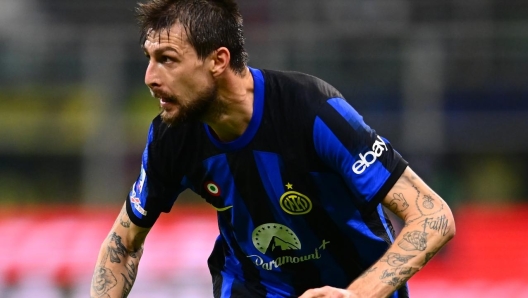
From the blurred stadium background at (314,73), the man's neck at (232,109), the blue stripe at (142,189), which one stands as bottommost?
the blurred stadium background at (314,73)

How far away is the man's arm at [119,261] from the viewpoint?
174 inches

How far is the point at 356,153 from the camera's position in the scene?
386 centimetres

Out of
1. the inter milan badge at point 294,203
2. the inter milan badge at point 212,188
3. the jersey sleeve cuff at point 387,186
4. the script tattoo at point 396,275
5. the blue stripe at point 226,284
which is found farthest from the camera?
the blue stripe at point 226,284

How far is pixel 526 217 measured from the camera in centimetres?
1004

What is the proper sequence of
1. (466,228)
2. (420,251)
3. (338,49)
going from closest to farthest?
(420,251) < (466,228) < (338,49)

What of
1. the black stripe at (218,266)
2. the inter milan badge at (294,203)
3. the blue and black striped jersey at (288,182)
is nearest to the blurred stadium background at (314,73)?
the black stripe at (218,266)

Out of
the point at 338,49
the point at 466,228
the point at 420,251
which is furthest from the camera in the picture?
the point at 338,49

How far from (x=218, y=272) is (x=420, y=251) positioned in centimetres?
120

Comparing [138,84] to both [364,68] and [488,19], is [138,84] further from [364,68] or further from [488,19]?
[488,19]

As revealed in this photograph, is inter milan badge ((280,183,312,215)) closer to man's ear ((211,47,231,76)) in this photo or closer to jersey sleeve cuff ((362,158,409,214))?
jersey sleeve cuff ((362,158,409,214))

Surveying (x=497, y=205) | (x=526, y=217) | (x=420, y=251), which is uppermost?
(x=420, y=251)

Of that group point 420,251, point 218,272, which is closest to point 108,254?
point 218,272

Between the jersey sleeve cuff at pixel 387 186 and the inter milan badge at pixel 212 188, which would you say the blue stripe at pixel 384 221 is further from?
the inter milan badge at pixel 212 188

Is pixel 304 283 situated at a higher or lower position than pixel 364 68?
higher
